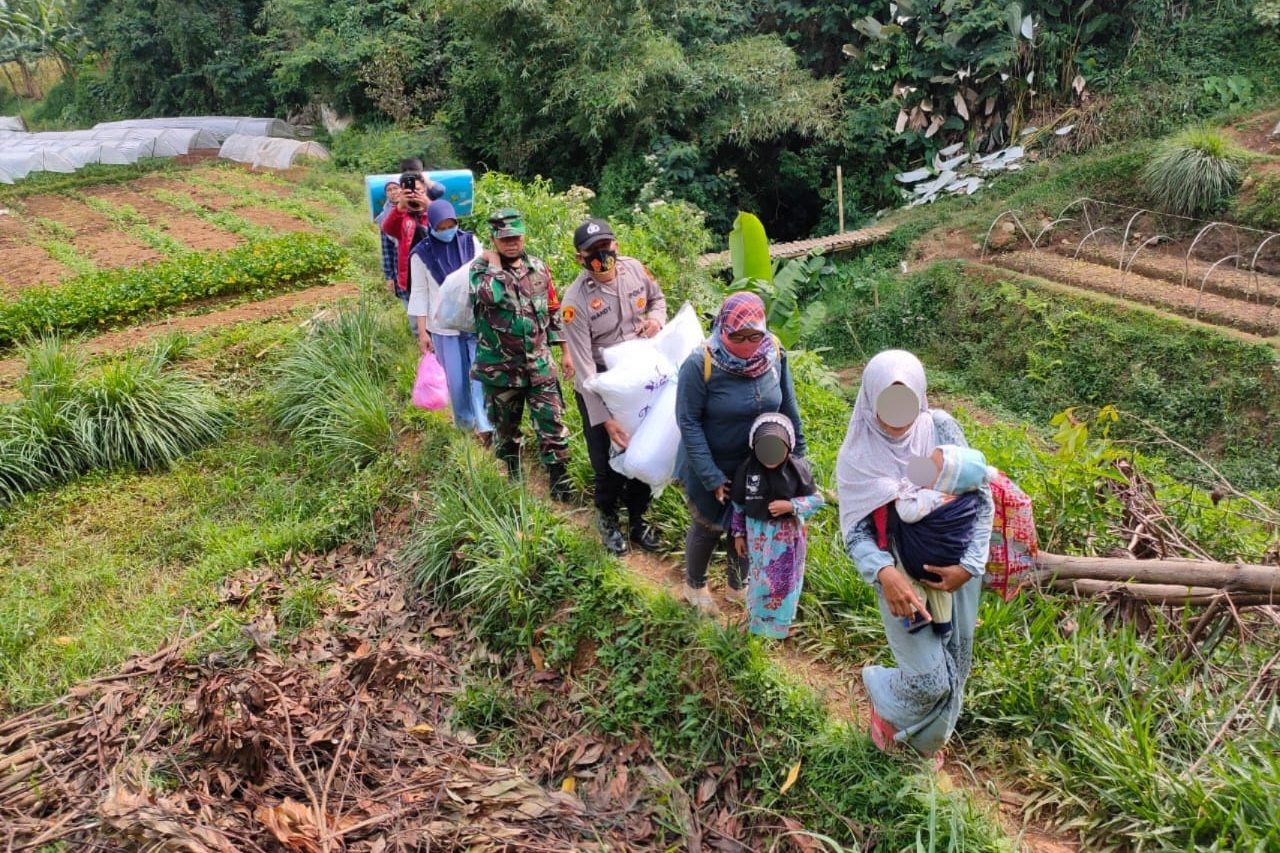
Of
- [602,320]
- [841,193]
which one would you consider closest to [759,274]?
[602,320]

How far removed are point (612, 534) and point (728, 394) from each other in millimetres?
1390

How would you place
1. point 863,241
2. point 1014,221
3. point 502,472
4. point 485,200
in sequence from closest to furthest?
1. point 502,472
2. point 485,200
3. point 1014,221
4. point 863,241

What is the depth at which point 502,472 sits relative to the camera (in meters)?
4.93

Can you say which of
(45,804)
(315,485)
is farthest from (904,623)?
(315,485)

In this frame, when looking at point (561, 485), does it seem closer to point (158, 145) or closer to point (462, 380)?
point (462, 380)

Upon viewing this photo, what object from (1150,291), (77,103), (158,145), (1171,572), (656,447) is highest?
(77,103)

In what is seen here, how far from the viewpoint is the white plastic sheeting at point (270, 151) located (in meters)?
22.3

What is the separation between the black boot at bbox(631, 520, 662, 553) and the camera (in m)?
4.39

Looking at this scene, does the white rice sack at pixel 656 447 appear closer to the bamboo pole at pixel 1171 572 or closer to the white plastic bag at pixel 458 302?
the white plastic bag at pixel 458 302

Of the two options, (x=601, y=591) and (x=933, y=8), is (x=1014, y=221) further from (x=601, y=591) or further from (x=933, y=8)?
(x=601, y=591)

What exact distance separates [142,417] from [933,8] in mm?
14325

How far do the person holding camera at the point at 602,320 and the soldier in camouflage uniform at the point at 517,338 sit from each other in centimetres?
32

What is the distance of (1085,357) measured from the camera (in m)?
9.62

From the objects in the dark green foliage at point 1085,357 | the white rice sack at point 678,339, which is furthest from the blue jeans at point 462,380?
the dark green foliage at point 1085,357
